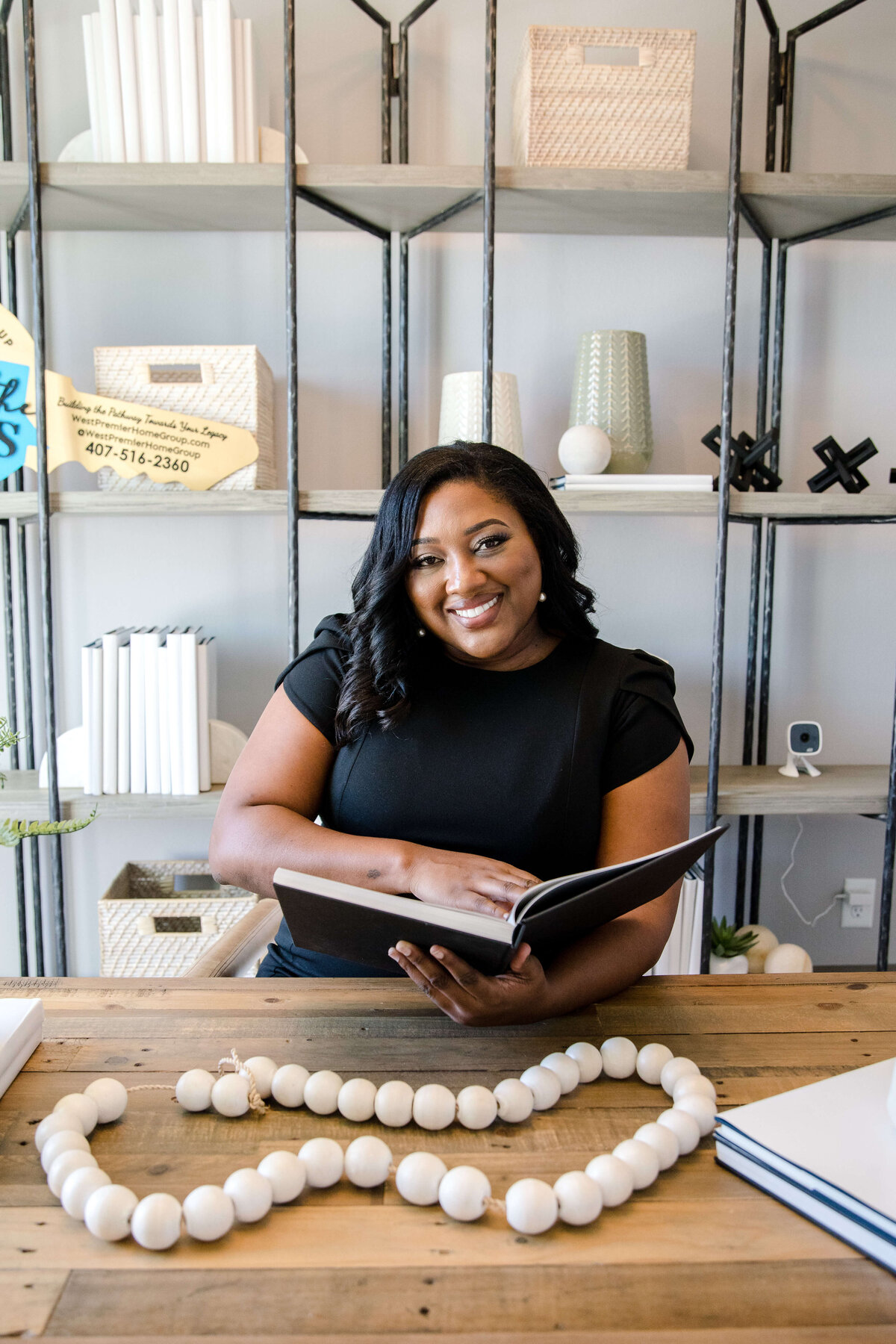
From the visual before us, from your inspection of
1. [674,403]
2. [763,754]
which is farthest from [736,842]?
[674,403]

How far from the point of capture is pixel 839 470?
7.11 ft

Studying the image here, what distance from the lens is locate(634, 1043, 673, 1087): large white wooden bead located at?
90 centimetres

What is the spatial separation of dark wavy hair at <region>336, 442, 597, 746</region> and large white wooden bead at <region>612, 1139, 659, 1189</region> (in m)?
0.69

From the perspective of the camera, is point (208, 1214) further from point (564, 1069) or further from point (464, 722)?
point (464, 722)

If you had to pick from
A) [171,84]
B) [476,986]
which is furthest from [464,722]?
[171,84]

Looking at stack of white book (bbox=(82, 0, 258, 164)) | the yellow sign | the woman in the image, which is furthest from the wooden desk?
stack of white book (bbox=(82, 0, 258, 164))

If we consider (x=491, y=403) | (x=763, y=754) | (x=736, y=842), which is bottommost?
(x=736, y=842)

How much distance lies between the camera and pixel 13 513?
201 cm

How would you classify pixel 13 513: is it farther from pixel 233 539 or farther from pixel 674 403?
pixel 674 403

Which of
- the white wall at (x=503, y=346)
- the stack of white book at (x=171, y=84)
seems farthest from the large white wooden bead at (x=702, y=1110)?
the stack of white book at (x=171, y=84)

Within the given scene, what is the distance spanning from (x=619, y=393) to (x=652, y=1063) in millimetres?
1532

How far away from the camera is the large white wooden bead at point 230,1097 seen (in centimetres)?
83

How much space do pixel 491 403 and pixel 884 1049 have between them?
1388 mm

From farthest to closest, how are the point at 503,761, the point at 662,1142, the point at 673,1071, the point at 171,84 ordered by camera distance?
the point at 171,84 → the point at 503,761 → the point at 673,1071 → the point at 662,1142
